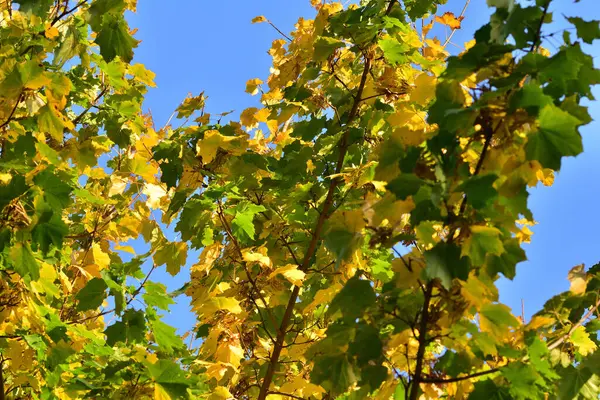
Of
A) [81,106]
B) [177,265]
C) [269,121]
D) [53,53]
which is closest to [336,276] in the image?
[177,265]

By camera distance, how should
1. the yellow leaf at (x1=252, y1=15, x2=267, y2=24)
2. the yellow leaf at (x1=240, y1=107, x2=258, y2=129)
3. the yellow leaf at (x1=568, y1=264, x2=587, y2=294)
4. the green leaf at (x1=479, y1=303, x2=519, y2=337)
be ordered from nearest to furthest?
the green leaf at (x1=479, y1=303, x2=519, y2=337), the yellow leaf at (x1=568, y1=264, x2=587, y2=294), the yellow leaf at (x1=240, y1=107, x2=258, y2=129), the yellow leaf at (x1=252, y1=15, x2=267, y2=24)

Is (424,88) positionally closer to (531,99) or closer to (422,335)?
(531,99)

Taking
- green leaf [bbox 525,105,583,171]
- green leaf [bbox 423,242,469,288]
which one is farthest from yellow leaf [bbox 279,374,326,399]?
green leaf [bbox 525,105,583,171]

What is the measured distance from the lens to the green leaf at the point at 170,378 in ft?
8.53

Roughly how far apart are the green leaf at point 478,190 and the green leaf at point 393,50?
1745 mm

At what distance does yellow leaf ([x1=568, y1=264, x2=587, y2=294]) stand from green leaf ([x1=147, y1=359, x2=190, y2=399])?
4.92 ft

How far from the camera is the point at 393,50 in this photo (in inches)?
127

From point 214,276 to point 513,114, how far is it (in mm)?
2229

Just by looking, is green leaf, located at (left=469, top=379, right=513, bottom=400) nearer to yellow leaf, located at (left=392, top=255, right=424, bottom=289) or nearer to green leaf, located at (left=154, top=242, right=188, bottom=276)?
yellow leaf, located at (left=392, top=255, right=424, bottom=289)

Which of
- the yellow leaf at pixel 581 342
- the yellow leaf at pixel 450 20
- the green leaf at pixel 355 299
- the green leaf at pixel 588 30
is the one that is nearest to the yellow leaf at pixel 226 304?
the green leaf at pixel 355 299

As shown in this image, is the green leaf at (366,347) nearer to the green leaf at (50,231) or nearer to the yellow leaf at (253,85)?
the green leaf at (50,231)

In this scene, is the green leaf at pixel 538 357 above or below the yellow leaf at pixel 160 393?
below

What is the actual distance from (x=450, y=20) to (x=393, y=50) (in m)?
1.30

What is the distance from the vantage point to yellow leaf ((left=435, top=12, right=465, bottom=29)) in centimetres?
431
